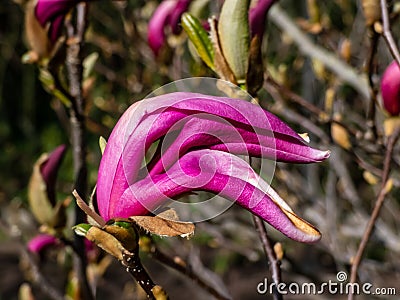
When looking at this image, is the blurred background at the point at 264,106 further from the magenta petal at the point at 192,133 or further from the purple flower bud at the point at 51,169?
the magenta petal at the point at 192,133

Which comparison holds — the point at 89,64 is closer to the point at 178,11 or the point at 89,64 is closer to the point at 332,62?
the point at 178,11

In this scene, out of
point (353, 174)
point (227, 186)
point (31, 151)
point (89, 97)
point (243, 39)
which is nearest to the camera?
point (227, 186)

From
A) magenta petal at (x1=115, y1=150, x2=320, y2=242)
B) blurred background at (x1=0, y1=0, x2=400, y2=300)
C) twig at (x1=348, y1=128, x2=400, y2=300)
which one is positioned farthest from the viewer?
blurred background at (x1=0, y1=0, x2=400, y2=300)

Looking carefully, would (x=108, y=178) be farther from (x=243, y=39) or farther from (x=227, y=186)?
(x=243, y=39)

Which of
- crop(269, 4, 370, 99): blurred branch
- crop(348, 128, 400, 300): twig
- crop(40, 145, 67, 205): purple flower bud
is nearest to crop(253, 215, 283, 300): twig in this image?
crop(348, 128, 400, 300): twig

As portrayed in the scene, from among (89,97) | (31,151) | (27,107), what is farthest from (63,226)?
(27,107)

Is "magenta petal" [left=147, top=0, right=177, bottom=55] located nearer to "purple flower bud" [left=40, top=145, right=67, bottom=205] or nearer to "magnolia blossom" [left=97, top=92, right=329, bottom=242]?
"purple flower bud" [left=40, top=145, right=67, bottom=205]

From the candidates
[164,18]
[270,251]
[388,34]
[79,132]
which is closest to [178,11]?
[164,18]
